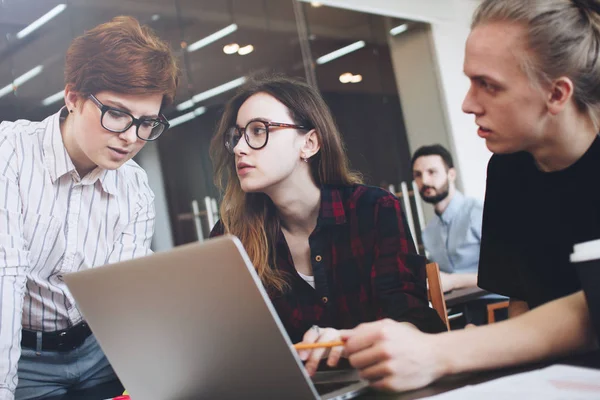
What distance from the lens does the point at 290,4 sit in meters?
4.28

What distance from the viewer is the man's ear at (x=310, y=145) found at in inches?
88.3

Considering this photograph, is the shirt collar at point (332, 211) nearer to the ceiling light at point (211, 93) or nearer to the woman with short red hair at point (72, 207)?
the woman with short red hair at point (72, 207)

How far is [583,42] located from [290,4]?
10.7 feet

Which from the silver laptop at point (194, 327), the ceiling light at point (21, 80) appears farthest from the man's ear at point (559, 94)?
the ceiling light at point (21, 80)

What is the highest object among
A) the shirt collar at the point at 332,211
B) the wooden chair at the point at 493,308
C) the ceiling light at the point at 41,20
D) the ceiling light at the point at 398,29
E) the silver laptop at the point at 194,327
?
the ceiling light at the point at 398,29

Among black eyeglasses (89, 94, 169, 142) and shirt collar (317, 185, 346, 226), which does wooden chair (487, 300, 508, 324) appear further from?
black eyeglasses (89, 94, 169, 142)

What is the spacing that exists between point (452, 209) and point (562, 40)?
10.8ft

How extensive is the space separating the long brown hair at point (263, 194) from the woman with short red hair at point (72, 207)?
391 mm

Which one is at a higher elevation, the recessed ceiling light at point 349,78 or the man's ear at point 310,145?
the recessed ceiling light at point 349,78

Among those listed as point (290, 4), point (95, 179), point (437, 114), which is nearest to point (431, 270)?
point (95, 179)

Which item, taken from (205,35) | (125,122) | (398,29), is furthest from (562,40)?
(398,29)

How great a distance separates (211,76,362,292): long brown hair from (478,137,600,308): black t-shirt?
797mm

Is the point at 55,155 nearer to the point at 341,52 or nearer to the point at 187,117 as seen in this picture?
the point at 187,117

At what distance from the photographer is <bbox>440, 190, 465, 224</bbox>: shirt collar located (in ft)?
14.5
